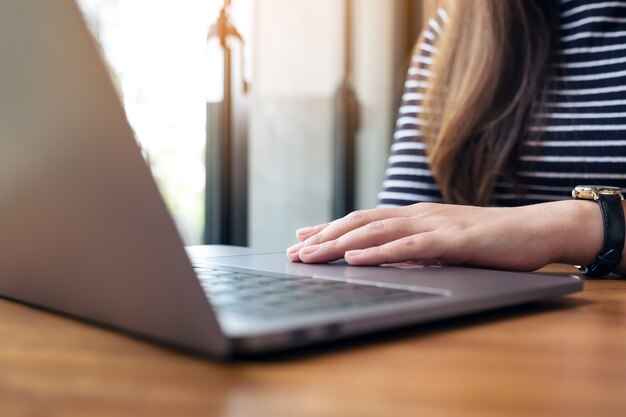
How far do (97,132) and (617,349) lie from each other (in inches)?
12.5

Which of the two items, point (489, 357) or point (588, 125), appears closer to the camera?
point (489, 357)

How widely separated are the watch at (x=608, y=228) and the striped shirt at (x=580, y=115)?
0.42 m

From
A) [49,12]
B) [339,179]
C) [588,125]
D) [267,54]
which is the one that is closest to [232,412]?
[49,12]

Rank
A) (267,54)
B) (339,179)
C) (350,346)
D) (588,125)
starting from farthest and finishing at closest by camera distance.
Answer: (339,179), (267,54), (588,125), (350,346)

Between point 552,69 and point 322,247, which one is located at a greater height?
point 552,69

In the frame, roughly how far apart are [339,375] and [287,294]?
11 cm

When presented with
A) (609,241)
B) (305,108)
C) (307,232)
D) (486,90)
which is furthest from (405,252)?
(305,108)

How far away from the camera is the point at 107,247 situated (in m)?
0.39

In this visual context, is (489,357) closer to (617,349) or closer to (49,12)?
(617,349)

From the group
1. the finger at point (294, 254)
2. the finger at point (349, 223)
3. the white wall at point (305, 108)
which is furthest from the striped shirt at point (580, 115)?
the white wall at point (305, 108)

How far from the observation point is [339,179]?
9.86 feet

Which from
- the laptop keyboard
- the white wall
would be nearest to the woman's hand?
the laptop keyboard

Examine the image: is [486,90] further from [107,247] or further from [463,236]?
[107,247]

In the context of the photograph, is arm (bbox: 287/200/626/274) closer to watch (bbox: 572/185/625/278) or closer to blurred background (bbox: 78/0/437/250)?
watch (bbox: 572/185/625/278)
